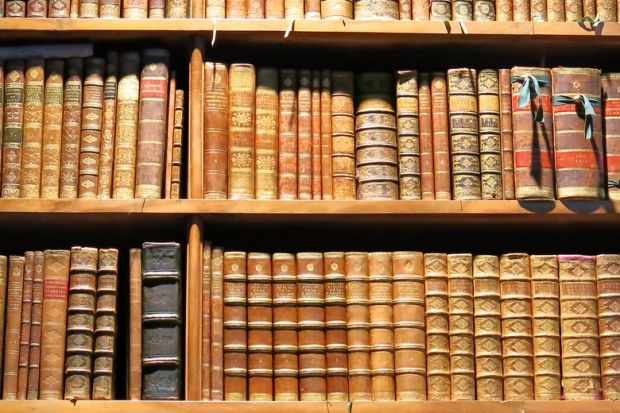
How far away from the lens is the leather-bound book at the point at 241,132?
9.99 ft

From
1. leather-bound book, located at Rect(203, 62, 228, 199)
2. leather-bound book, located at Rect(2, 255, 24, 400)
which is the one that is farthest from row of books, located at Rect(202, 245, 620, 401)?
leather-bound book, located at Rect(2, 255, 24, 400)

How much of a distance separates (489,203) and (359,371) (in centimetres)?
45

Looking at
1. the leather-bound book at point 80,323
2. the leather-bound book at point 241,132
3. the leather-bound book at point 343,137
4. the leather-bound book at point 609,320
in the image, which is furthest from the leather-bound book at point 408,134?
the leather-bound book at point 80,323

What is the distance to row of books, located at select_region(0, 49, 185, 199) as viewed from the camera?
303 cm

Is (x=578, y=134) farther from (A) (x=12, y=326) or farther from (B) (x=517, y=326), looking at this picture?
(A) (x=12, y=326)

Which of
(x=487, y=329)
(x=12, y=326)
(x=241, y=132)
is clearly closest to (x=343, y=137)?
(x=241, y=132)

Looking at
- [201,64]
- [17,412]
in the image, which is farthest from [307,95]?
[17,412]

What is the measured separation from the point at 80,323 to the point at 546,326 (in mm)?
982

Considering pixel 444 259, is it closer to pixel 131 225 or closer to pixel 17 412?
pixel 131 225

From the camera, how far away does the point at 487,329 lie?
9.81 feet

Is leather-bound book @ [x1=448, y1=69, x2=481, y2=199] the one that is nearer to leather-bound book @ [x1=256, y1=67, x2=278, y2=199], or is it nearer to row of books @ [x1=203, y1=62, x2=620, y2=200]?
row of books @ [x1=203, y1=62, x2=620, y2=200]

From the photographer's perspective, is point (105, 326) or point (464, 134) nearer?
point (105, 326)

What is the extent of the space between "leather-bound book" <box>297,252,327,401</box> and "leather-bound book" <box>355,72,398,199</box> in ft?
0.65

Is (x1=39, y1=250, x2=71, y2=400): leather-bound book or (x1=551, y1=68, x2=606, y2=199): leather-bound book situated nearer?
(x1=39, y1=250, x2=71, y2=400): leather-bound book
